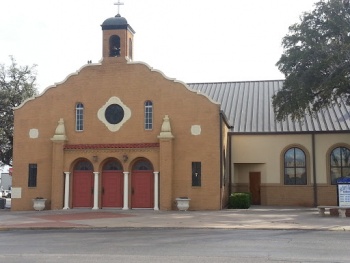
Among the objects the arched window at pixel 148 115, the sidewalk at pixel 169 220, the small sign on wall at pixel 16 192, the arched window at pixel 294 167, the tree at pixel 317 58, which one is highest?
the tree at pixel 317 58

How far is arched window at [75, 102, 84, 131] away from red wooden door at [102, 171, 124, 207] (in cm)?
324

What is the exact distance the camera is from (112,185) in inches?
1151

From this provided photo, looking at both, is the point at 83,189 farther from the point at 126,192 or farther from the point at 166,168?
the point at 166,168

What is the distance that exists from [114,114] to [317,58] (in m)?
12.2

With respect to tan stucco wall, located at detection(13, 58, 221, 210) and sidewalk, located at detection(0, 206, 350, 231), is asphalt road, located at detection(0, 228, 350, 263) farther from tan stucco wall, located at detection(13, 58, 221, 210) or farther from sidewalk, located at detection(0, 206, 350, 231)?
tan stucco wall, located at detection(13, 58, 221, 210)

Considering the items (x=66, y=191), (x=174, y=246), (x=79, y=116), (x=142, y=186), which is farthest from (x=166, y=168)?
(x=174, y=246)

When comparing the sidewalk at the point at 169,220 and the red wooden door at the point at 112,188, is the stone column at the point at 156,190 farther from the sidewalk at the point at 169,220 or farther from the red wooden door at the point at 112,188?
the red wooden door at the point at 112,188

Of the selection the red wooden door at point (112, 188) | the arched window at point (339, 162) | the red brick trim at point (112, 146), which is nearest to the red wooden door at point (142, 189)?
the red wooden door at point (112, 188)

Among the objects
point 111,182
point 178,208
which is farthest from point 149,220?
point 111,182

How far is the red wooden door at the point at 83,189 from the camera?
29286 millimetres

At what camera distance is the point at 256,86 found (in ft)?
133

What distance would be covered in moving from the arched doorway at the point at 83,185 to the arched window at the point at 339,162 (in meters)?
15.6

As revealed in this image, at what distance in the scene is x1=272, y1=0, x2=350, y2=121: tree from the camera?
25875 millimetres

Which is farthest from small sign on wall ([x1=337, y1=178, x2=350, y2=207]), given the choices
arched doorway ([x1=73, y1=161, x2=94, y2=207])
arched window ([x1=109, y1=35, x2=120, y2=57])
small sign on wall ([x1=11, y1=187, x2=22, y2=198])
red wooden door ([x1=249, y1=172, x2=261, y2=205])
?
small sign on wall ([x1=11, y1=187, x2=22, y2=198])
